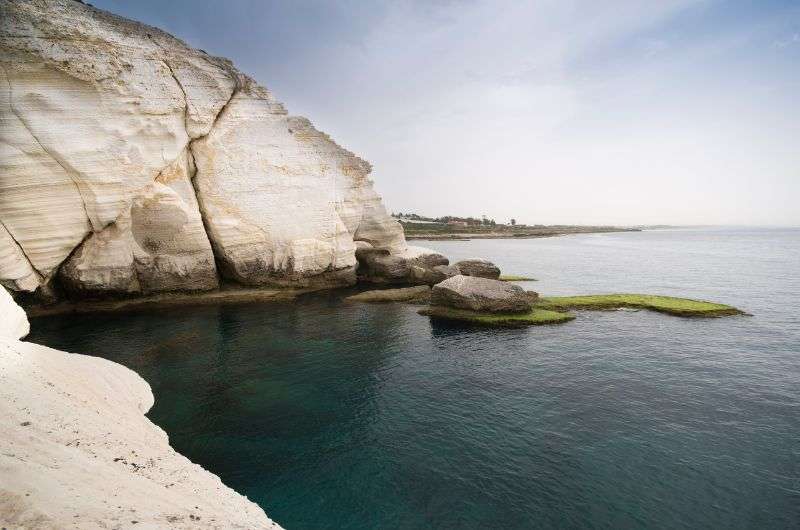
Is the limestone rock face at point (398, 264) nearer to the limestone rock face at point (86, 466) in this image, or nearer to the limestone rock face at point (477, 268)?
the limestone rock face at point (477, 268)

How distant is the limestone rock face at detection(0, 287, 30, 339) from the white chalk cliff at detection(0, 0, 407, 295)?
9621 millimetres

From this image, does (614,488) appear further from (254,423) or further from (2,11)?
(2,11)

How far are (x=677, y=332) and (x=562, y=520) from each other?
2046 centimetres

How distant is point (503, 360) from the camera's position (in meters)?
21.0

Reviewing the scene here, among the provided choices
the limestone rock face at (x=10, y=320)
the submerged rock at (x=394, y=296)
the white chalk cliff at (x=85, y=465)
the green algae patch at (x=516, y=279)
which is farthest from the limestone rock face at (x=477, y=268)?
the limestone rock face at (x=10, y=320)

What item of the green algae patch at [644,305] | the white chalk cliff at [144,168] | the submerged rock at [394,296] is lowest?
the submerged rock at [394,296]

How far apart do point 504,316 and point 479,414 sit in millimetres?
13922

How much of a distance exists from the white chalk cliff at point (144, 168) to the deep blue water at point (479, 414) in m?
5.16

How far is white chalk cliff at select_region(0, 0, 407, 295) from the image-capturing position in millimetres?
25281

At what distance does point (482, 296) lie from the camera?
29.1m

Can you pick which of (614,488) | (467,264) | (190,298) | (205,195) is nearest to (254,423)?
(614,488)

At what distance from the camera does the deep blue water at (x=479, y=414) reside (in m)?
10.8

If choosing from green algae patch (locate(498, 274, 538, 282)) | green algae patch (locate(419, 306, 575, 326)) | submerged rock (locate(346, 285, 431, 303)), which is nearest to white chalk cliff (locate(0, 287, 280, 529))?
green algae patch (locate(419, 306, 575, 326))

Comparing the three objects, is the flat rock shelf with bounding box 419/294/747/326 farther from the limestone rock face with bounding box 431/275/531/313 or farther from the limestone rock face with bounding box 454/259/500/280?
the limestone rock face with bounding box 454/259/500/280
